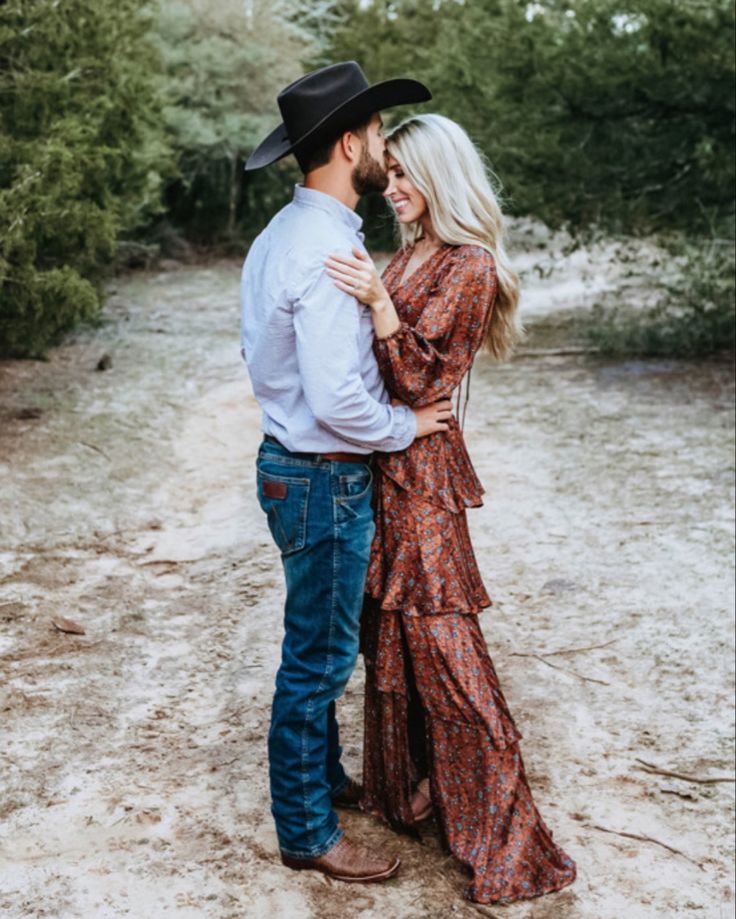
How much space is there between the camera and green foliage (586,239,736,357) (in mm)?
9070

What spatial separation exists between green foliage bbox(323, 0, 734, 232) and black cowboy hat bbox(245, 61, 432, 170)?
595cm

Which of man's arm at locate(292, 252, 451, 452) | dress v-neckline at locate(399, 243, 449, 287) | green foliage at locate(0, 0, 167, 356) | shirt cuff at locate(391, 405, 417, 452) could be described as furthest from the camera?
green foliage at locate(0, 0, 167, 356)

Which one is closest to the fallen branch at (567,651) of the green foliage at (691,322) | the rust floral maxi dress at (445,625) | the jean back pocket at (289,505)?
the rust floral maxi dress at (445,625)

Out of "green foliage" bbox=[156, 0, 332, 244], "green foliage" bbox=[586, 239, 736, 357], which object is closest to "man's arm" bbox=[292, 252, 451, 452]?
"green foliage" bbox=[586, 239, 736, 357]

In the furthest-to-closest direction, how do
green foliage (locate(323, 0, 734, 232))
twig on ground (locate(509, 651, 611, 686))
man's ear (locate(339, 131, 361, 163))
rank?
green foliage (locate(323, 0, 734, 232))
twig on ground (locate(509, 651, 611, 686))
man's ear (locate(339, 131, 361, 163))

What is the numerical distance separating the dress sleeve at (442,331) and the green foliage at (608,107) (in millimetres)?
5850

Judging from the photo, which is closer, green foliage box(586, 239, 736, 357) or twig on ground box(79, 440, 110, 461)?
twig on ground box(79, 440, 110, 461)

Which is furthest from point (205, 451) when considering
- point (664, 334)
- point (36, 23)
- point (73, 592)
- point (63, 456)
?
point (664, 334)

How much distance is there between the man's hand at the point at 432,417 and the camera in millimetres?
2848

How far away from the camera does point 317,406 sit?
255cm

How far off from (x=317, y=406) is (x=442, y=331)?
43cm

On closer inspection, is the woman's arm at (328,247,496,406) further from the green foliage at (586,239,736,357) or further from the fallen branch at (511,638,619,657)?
the green foliage at (586,239,736,357)

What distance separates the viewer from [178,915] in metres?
2.82

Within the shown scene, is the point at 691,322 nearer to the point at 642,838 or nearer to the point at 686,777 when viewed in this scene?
the point at 686,777
